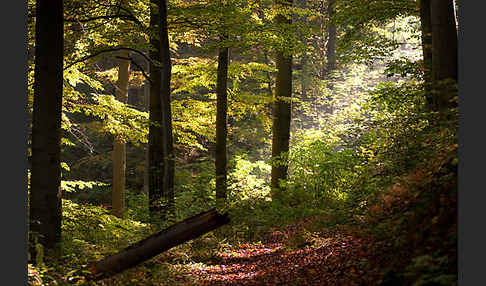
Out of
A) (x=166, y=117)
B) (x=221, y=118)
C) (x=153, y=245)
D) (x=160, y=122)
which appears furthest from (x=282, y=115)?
(x=153, y=245)

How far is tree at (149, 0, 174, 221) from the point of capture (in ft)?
31.4

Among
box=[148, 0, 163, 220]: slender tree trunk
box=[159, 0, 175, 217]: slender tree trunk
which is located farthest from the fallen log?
box=[148, 0, 163, 220]: slender tree trunk

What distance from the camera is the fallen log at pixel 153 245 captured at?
19.5 feet

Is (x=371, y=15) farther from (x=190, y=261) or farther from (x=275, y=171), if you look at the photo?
(x=190, y=261)

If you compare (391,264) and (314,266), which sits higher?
(391,264)

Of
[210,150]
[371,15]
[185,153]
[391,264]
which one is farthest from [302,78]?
[391,264]

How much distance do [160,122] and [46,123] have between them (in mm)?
4196

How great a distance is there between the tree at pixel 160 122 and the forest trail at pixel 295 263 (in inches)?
87.3

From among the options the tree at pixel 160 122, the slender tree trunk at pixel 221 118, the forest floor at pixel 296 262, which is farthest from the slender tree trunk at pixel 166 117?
the slender tree trunk at pixel 221 118

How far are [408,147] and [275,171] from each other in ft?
24.0

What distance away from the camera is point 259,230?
34.5 ft

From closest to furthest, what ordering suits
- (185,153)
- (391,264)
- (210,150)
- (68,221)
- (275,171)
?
(391,264) < (68,221) < (275,171) < (185,153) < (210,150)

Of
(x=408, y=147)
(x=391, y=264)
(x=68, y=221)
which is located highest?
(x=408, y=147)

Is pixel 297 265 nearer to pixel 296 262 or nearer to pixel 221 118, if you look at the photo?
pixel 296 262
